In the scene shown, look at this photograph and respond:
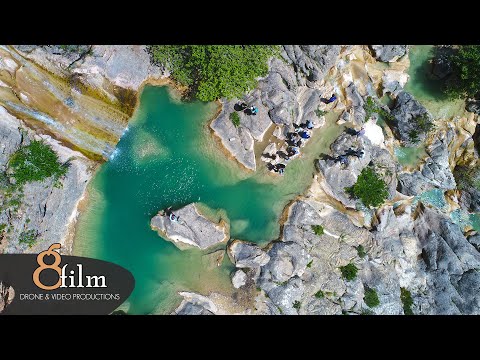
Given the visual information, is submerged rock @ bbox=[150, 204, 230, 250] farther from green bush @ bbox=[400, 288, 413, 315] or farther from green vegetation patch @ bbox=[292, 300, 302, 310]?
green bush @ bbox=[400, 288, 413, 315]

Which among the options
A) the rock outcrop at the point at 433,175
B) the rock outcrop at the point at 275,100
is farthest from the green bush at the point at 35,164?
the rock outcrop at the point at 433,175

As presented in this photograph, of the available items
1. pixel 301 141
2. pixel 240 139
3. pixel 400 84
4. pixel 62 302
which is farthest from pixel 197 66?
pixel 62 302

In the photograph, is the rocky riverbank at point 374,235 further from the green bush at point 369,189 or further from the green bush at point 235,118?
the green bush at point 235,118

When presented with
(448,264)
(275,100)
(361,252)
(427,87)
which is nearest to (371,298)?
(361,252)

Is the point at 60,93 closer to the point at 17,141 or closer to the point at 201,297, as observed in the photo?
the point at 17,141

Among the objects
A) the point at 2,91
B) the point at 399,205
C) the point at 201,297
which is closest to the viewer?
the point at 2,91

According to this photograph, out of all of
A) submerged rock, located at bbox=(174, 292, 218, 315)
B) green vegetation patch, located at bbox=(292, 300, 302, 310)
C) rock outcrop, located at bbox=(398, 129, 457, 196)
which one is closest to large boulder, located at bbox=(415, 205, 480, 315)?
rock outcrop, located at bbox=(398, 129, 457, 196)
